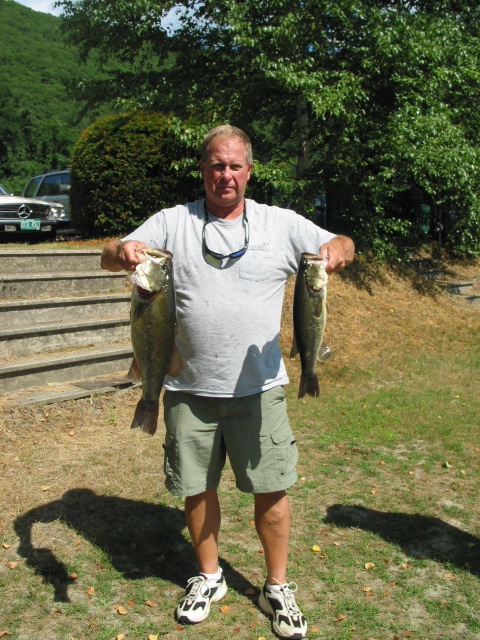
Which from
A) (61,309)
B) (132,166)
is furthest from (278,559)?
(132,166)

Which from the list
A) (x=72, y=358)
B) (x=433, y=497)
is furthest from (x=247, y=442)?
(x=72, y=358)

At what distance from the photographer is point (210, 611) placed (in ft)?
11.4

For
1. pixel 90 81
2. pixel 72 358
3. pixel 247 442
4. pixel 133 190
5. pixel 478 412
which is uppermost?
pixel 90 81

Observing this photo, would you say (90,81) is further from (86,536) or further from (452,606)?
(452,606)

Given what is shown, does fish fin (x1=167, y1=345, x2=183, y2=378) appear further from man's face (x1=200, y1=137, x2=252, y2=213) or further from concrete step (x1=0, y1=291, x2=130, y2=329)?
concrete step (x1=0, y1=291, x2=130, y2=329)

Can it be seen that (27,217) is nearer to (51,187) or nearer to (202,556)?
(51,187)

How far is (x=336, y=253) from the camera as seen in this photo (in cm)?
312

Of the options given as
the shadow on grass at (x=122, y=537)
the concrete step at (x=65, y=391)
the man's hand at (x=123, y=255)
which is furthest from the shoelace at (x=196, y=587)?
the concrete step at (x=65, y=391)

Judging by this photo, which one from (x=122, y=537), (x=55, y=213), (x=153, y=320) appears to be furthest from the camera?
(x=55, y=213)

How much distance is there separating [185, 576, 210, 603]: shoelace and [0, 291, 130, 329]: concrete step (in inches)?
167

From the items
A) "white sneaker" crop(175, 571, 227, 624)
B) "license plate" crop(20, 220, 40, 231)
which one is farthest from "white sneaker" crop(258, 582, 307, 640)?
"license plate" crop(20, 220, 40, 231)

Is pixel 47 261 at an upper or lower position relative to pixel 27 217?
lower

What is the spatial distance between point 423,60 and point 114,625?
385 inches

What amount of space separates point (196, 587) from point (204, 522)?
1.19ft
